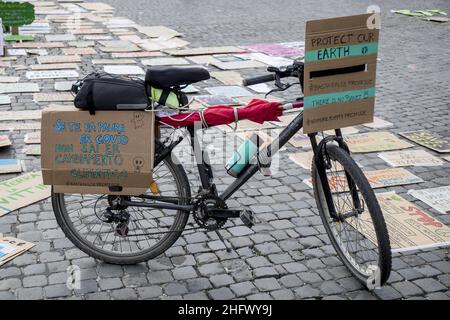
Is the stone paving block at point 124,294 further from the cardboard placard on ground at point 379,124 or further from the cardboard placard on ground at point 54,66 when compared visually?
the cardboard placard on ground at point 54,66

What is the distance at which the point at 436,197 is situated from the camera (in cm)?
461

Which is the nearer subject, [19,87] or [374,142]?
[374,142]

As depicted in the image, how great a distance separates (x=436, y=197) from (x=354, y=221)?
41.4 inches

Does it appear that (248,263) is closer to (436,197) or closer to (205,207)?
(205,207)

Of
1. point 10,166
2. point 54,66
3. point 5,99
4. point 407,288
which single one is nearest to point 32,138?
point 10,166

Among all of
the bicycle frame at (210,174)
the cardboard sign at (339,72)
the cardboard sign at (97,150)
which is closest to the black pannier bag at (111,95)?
the cardboard sign at (97,150)

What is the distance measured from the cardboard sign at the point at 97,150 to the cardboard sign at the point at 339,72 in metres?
0.90

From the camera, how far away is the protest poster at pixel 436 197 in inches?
175

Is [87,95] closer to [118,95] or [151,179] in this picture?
[118,95]

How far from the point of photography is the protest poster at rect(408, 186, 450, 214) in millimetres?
4446

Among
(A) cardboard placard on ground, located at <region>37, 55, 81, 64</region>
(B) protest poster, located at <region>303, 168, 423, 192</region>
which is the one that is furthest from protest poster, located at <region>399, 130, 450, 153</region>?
(A) cardboard placard on ground, located at <region>37, 55, 81, 64</region>

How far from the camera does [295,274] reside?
362 cm

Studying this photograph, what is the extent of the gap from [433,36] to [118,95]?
8.72m

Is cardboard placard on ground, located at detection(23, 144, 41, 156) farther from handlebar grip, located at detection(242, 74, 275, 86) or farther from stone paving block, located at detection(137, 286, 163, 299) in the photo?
handlebar grip, located at detection(242, 74, 275, 86)
